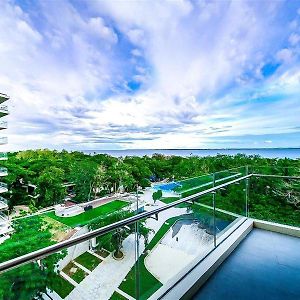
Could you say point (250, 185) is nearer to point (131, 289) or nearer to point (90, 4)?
point (131, 289)

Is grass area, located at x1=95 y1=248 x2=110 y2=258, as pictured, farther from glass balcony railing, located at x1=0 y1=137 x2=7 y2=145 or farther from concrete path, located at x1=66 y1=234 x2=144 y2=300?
glass balcony railing, located at x1=0 y1=137 x2=7 y2=145

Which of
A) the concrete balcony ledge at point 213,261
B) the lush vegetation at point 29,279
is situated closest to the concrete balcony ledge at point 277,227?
the concrete balcony ledge at point 213,261

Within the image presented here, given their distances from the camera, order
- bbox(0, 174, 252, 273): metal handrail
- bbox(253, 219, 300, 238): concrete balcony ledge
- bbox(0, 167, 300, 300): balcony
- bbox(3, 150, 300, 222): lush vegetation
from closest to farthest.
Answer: bbox(0, 174, 252, 273): metal handrail, bbox(0, 167, 300, 300): balcony, bbox(253, 219, 300, 238): concrete balcony ledge, bbox(3, 150, 300, 222): lush vegetation

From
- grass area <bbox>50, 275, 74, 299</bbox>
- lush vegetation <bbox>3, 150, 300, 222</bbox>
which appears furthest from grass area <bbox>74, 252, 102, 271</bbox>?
lush vegetation <bbox>3, 150, 300, 222</bbox>

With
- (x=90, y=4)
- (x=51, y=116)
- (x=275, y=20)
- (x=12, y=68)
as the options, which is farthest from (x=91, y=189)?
(x=275, y=20)

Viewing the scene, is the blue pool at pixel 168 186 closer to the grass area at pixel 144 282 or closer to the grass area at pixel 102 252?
the grass area at pixel 144 282

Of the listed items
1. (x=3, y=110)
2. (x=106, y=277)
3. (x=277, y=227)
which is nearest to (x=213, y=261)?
(x=106, y=277)
